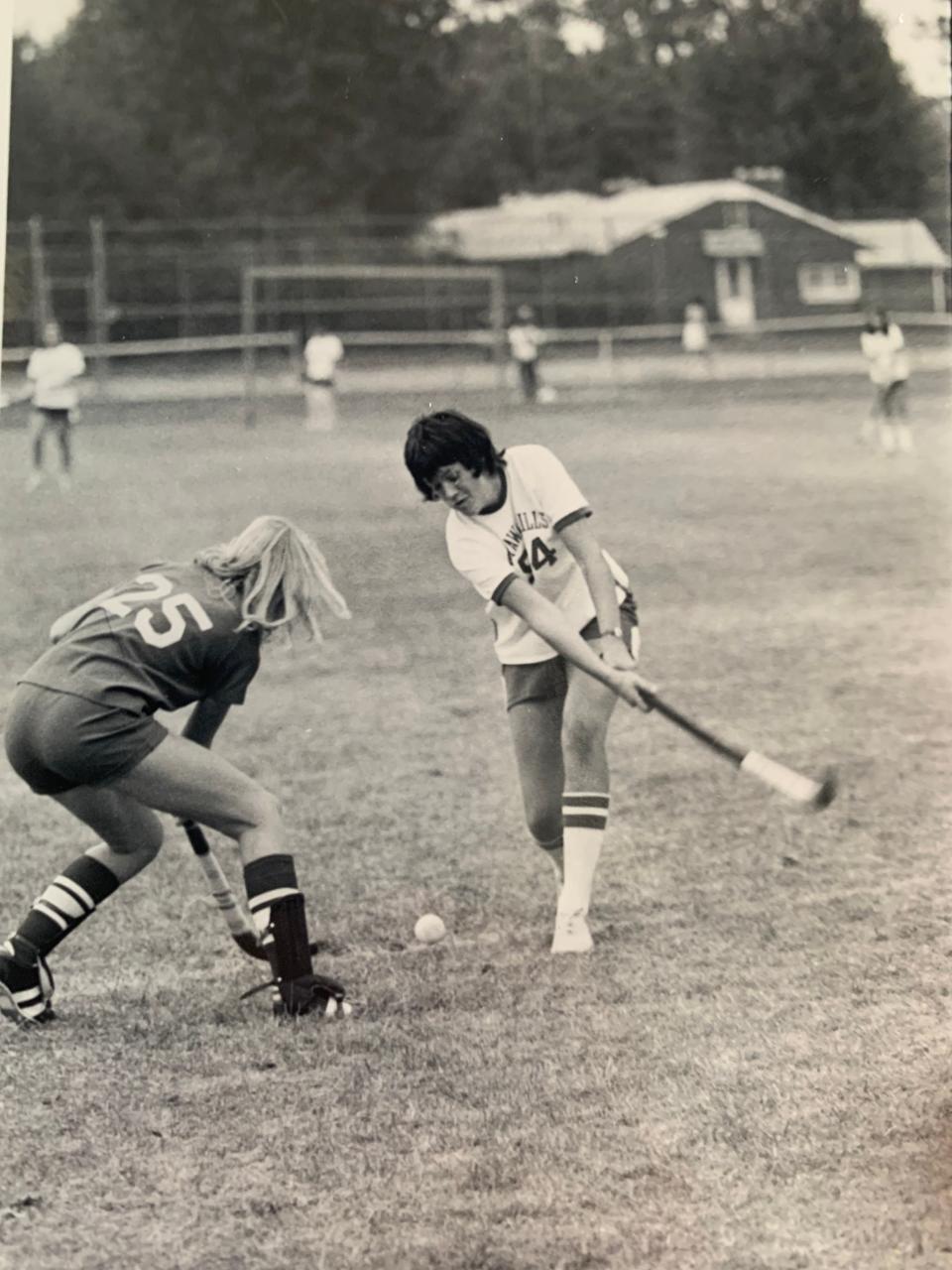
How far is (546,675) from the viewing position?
4344 mm

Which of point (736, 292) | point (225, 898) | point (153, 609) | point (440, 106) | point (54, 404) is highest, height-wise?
point (440, 106)

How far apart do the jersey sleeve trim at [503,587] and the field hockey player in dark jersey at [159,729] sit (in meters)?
0.43

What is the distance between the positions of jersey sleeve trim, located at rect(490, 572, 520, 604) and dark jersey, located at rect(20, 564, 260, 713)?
0.61 metres

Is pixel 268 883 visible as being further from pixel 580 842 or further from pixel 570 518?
pixel 570 518

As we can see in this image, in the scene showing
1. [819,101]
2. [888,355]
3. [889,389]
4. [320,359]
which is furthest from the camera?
[320,359]

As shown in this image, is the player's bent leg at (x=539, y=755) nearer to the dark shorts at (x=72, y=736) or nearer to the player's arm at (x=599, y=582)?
the player's arm at (x=599, y=582)

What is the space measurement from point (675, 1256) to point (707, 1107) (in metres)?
0.56

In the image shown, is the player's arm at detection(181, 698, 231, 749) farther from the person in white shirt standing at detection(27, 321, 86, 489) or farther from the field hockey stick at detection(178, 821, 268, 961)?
the person in white shirt standing at detection(27, 321, 86, 489)

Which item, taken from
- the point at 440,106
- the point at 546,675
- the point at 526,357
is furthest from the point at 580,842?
the point at 526,357

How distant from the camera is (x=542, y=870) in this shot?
5.03 m

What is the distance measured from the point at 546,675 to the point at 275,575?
0.89 meters

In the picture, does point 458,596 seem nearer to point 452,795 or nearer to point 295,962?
point 452,795

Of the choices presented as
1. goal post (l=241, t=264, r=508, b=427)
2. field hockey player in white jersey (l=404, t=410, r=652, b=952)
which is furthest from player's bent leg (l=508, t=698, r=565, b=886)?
goal post (l=241, t=264, r=508, b=427)

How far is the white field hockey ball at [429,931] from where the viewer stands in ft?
14.4
